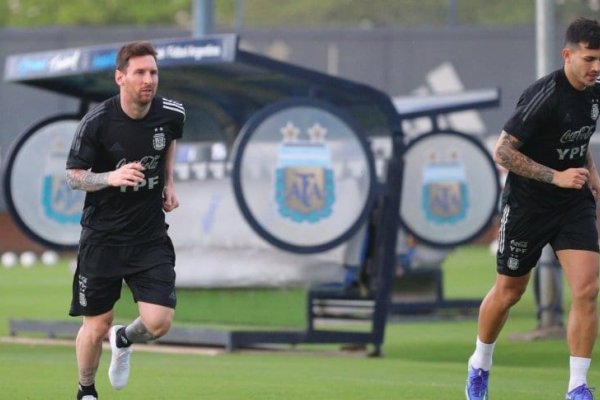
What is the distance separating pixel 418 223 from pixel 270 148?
4591mm

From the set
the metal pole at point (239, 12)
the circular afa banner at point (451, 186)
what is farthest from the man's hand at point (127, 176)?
the metal pole at point (239, 12)

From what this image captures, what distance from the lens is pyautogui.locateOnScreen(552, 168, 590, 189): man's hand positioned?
914 centimetres

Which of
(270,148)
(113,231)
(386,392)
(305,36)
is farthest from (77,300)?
(305,36)

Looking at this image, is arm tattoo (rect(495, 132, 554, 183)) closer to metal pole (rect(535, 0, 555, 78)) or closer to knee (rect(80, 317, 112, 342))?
knee (rect(80, 317, 112, 342))

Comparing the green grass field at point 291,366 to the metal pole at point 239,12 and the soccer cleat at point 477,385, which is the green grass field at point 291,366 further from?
the metal pole at point 239,12

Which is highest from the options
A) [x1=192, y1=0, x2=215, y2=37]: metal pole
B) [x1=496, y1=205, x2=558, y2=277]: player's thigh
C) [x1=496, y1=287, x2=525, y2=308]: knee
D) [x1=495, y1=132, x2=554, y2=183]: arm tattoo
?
[x1=192, y1=0, x2=215, y2=37]: metal pole

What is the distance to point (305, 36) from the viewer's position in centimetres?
3225

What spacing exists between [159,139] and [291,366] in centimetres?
423

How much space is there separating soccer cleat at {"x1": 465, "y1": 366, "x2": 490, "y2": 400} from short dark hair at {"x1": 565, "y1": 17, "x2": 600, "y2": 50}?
204cm

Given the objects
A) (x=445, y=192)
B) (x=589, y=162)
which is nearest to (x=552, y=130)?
(x=589, y=162)

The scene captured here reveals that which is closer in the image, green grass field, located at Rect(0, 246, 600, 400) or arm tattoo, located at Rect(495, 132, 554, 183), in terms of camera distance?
arm tattoo, located at Rect(495, 132, 554, 183)

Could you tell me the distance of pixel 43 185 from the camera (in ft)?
52.9

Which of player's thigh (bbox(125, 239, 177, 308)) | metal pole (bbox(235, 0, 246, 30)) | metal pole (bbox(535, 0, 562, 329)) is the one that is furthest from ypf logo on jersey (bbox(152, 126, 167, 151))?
metal pole (bbox(235, 0, 246, 30))

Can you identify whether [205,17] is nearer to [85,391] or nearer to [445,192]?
[445,192]
